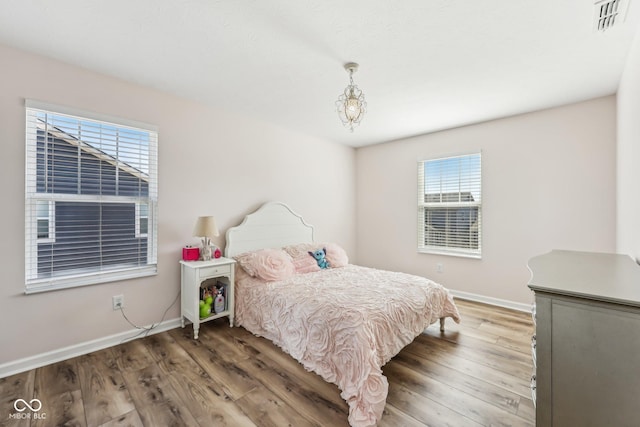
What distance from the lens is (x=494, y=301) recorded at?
359 cm

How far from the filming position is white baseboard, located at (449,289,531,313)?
3369 millimetres

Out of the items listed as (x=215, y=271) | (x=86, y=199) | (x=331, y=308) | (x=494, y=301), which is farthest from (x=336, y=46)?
(x=494, y=301)

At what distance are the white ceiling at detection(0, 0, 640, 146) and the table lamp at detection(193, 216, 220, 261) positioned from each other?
4.35 ft

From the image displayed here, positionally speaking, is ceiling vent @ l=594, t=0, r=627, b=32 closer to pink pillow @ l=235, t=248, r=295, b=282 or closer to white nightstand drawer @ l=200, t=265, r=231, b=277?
pink pillow @ l=235, t=248, r=295, b=282

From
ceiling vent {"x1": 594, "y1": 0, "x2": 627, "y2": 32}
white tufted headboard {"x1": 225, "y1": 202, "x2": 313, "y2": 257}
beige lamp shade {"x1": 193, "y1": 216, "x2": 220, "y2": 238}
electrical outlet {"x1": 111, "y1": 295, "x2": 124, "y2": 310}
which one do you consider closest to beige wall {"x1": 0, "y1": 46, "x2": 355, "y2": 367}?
electrical outlet {"x1": 111, "y1": 295, "x2": 124, "y2": 310}

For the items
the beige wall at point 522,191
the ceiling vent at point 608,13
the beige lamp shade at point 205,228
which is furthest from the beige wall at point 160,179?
the ceiling vent at point 608,13

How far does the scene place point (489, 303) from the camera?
142 inches

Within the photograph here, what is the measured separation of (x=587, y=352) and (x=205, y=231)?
285 centimetres

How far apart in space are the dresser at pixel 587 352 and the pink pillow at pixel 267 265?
2243mm

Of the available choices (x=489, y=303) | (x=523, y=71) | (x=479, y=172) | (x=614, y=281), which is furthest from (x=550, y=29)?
(x=489, y=303)

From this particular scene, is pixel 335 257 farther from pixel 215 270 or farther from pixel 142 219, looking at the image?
pixel 142 219

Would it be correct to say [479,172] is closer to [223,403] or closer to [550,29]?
[550,29]

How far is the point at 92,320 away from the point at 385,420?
254 cm

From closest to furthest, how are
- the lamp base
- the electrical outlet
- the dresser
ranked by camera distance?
the dresser
the electrical outlet
the lamp base
